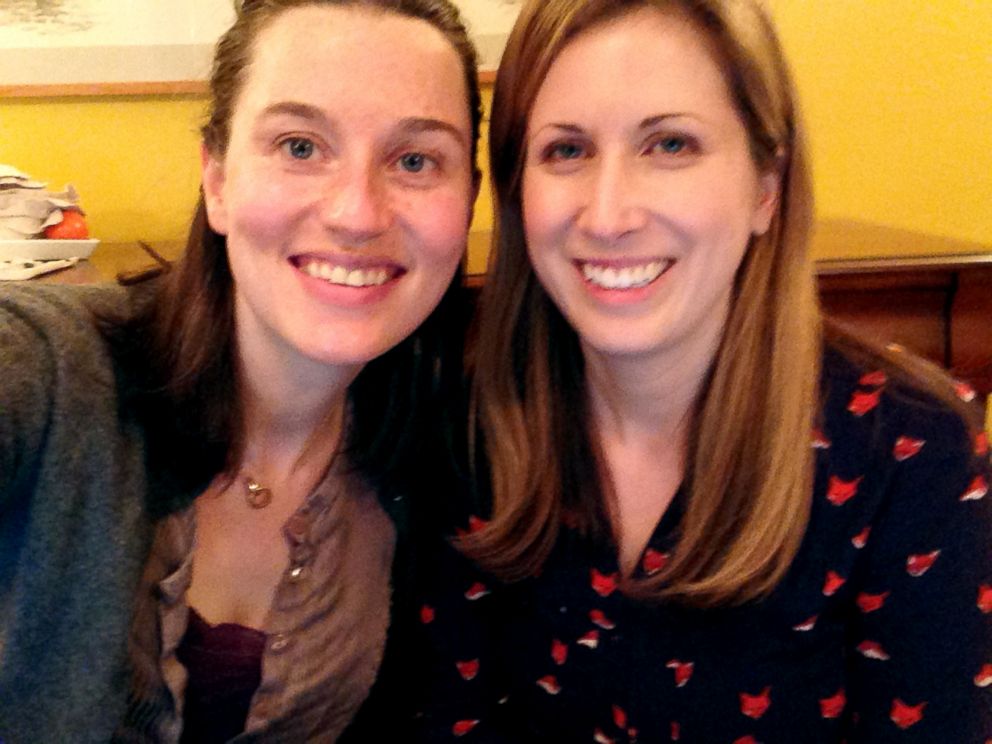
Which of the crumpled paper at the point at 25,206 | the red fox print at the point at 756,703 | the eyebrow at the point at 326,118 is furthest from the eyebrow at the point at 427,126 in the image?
the crumpled paper at the point at 25,206

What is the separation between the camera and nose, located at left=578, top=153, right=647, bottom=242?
2.66 ft

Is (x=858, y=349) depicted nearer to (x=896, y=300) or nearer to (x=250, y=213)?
(x=896, y=300)

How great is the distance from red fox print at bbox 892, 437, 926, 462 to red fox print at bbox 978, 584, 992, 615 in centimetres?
15

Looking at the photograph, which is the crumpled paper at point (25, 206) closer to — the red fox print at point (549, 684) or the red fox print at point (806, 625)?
the red fox print at point (549, 684)

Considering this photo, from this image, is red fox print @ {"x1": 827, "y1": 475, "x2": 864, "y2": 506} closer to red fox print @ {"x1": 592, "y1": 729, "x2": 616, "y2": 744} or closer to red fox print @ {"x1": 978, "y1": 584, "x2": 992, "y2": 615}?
red fox print @ {"x1": 978, "y1": 584, "x2": 992, "y2": 615}

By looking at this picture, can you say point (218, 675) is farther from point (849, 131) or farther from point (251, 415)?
point (849, 131)

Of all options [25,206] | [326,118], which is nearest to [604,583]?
[326,118]

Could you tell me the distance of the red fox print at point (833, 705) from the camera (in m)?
0.91

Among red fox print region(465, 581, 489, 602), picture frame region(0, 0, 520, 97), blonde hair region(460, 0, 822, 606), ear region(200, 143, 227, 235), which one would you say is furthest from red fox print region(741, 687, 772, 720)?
picture frame region(0, 0, 520, 97)

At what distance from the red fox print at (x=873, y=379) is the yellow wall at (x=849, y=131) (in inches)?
36.3

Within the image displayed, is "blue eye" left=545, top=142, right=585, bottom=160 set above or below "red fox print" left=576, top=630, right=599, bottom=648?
above

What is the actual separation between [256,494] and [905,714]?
767 mm

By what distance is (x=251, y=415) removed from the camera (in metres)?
1.02

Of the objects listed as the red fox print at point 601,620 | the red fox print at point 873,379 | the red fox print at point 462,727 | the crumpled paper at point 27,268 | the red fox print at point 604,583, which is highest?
the red fox print at point 873,379
